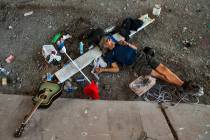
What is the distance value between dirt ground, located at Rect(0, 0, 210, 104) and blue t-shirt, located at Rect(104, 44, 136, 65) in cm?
13

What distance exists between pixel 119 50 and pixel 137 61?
0.24 m

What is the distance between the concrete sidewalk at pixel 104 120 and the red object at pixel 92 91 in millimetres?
73

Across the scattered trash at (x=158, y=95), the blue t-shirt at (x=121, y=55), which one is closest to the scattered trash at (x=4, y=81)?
the blue t-shirt at (x=121, y=55)

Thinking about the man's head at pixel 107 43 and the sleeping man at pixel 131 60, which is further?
the man's head at pixel 107 43

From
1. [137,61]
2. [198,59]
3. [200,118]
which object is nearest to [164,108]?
[200,118]

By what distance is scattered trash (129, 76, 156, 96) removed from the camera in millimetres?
2930

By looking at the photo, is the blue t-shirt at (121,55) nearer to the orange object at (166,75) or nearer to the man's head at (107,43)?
the man's head at (107,43)

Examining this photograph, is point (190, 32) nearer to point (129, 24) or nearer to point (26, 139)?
point (129, 24)

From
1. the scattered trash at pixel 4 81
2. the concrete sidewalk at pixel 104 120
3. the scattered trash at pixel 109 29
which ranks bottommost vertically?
the concrete sidewalk at pixel 104 120

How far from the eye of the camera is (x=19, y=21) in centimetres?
362

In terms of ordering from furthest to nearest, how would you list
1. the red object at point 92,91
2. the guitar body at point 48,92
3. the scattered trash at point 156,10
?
the scattered trash at point 156,10, the red object at point 92,91, the guitar body at point 48,92

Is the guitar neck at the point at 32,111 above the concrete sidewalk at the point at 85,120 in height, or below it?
above

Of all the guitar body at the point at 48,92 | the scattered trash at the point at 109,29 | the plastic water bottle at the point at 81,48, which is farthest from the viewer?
the scattered trash at the point at 109,29

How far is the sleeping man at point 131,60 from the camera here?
305 centimetres
